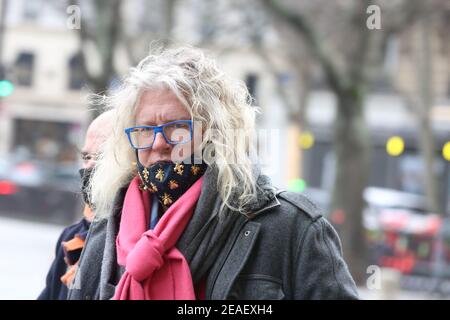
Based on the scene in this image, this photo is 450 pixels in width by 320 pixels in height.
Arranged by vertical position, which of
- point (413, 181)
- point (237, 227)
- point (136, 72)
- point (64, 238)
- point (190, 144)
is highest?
point (136, 72)

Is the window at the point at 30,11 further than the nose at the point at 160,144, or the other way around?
the window at the point at 30,11

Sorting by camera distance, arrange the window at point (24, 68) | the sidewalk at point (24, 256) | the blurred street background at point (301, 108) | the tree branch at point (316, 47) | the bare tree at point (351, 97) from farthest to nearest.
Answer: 1. the window at point (24, 68)
2. the blurred street background at point (301, 108)
3. the bare tree at point (351, 97)
4. the tree branch at point (316, 47)
5. the sidewalk at point (24, 256)

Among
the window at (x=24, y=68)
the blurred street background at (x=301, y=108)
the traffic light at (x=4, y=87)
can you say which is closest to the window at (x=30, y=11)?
the blurred street background at (x=301, y=108)

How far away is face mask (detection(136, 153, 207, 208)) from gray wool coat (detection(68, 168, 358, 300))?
0.06m

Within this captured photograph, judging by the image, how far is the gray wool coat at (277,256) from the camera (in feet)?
7.59

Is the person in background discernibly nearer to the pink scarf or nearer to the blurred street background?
the blurred street background

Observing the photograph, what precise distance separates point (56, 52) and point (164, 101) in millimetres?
35644

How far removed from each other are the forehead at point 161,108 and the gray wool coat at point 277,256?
0.20 m

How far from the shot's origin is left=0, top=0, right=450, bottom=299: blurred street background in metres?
13.0

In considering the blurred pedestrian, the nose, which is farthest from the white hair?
the nose

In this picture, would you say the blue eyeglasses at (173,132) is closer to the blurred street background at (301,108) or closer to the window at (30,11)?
the blurred street background at (301,108)

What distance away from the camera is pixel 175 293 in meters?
2.32
